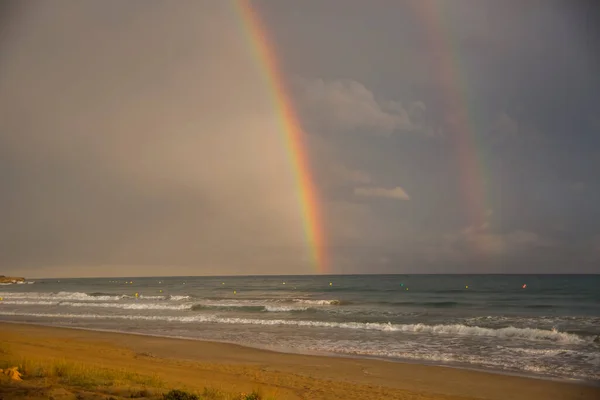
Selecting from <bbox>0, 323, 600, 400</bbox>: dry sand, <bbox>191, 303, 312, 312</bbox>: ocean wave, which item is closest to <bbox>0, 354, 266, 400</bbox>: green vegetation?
<bbox>0, 323, 600, 400</bbox>: dry sand

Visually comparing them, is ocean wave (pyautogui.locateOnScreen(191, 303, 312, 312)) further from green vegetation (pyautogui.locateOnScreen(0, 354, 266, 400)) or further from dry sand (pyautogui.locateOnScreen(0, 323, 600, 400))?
green vegetation (pyautogui.locateOnScreen(0, 354, 266, 400))

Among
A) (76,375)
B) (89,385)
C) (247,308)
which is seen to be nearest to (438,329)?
(247,308)

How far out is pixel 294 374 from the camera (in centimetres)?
1352

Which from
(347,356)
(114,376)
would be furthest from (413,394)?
(114,376)

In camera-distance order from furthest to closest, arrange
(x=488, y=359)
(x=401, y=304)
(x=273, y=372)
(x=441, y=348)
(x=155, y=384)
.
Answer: (x=401, y=304) → (x=441, y=348) → (x=488, y=359) → (x=273, y=372) → (x=155, y=384)

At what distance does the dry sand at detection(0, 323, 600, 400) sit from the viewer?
37.5 ft

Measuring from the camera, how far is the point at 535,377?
13781 millimetres

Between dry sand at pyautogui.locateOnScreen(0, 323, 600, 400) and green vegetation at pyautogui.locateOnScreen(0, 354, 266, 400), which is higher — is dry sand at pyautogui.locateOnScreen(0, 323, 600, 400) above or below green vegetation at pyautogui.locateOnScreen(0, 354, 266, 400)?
below

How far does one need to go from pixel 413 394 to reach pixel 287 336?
12.1 metres

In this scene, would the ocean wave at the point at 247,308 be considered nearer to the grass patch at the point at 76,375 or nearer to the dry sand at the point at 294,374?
the dry sand at the point at 294,374

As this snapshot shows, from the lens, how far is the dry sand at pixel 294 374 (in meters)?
11.4

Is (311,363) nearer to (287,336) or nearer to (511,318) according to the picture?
(287,336)

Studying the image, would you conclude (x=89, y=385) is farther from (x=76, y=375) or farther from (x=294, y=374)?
(x=294, y=374)

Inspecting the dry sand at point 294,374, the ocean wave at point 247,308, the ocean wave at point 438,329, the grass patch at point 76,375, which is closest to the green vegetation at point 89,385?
the grass patch at point 76,375
